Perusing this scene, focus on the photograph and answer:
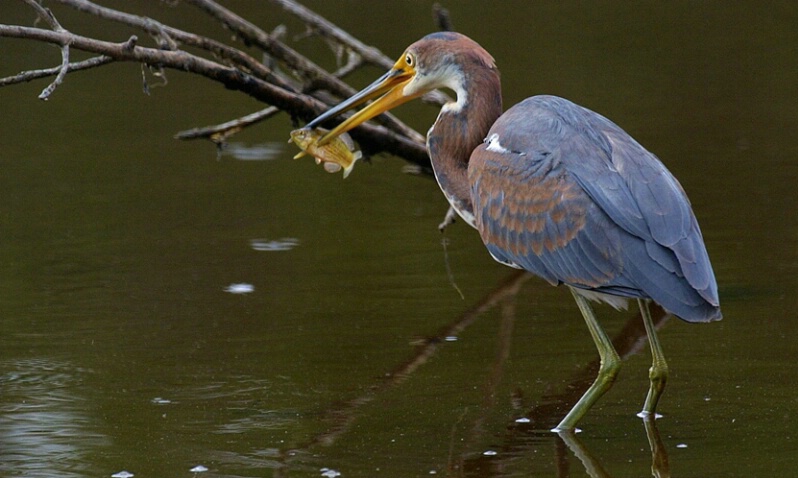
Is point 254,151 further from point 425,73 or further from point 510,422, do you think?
point 510,422

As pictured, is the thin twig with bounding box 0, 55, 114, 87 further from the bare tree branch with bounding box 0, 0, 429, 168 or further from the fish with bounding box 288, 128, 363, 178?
the fish with bounding box 288, 128, 363, 178

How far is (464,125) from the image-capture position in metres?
5.89

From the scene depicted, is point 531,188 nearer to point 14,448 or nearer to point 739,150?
point 14,448

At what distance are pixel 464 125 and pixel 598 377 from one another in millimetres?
1392

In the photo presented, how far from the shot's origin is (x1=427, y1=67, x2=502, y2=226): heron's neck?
231 inches

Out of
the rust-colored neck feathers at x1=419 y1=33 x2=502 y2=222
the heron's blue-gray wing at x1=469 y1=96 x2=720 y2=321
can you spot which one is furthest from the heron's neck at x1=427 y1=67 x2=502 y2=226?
the heron's blue-gray wing at x1=469 y1=96 x2=720 y2=321

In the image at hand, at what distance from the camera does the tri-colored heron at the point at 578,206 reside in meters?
4.85

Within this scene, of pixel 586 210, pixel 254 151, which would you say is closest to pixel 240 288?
pixel 586 210

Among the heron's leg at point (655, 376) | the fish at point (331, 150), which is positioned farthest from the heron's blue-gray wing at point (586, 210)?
the fish at point (331, 150)

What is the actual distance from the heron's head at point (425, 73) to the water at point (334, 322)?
44.7 inches

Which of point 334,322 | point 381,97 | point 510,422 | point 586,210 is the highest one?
point 381,97

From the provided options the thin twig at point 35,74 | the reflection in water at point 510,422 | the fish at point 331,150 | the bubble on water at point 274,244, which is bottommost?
the reflection in water at point 510,422

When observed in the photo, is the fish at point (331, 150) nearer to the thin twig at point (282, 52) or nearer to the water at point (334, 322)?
the water at point (334, 322)

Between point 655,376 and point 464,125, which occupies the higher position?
point 464,125
